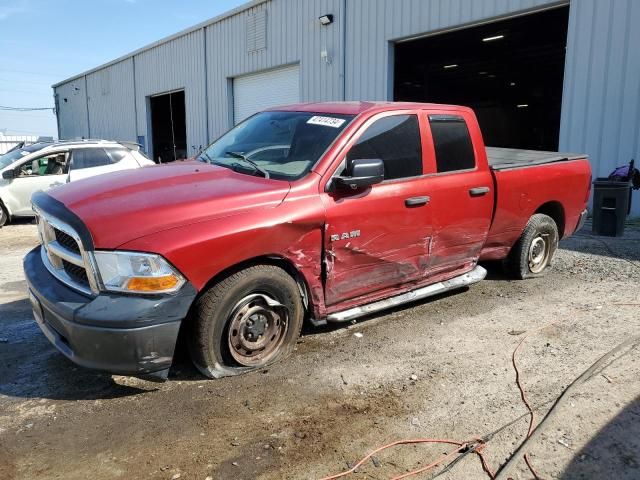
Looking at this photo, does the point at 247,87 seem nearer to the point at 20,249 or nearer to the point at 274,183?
the point at 20,249

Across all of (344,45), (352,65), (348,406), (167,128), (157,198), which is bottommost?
(348,406)

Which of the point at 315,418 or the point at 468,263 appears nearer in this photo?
the point at 315,418

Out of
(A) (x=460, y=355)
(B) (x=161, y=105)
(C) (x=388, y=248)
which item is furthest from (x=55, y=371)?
(B) (x=161, y=105)

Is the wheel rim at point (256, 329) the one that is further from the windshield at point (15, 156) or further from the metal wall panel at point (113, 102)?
the metal wall panel at point (113, 102)

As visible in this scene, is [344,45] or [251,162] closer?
[251,162]

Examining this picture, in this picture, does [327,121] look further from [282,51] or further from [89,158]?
[282,51]

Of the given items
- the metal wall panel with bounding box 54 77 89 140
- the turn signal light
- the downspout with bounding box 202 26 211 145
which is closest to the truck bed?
the turn signal light

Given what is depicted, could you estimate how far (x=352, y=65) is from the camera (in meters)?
14.5

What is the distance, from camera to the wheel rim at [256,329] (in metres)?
3.49

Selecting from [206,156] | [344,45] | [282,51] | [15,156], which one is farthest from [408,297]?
[282,51]

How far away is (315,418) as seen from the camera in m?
3.16

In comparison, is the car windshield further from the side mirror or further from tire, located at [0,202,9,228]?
tire, located at [0,202,9,228]

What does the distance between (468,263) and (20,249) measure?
23.3ft

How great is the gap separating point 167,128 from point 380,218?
25.9 metres
